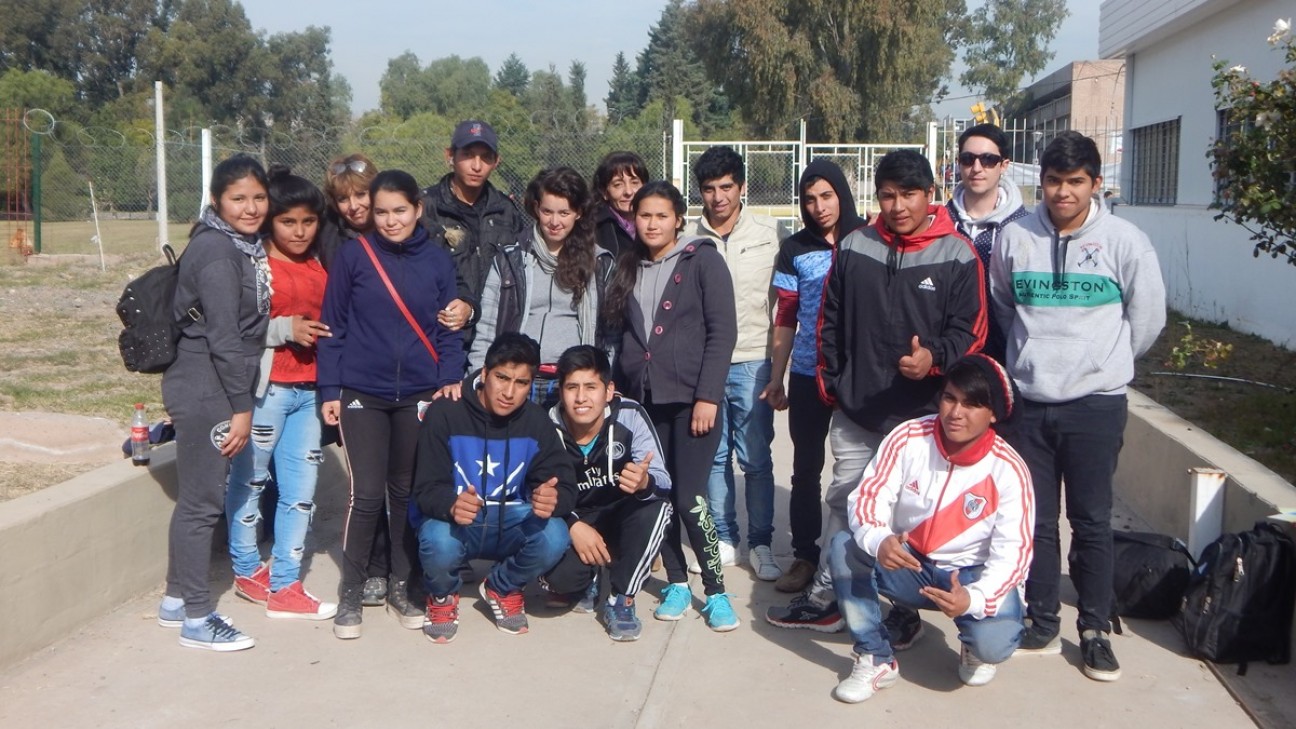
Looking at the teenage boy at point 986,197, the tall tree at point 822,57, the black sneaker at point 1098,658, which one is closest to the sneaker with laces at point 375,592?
the teenage boy at point 986,197

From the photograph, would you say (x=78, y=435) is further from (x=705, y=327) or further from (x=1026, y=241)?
(x=1026, y=241)

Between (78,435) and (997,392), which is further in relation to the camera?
(78,435)

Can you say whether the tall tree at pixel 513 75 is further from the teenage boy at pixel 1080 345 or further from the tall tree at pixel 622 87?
the teenage boy at pixel 1080 345

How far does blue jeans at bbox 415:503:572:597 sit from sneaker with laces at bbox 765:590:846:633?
0.88 m

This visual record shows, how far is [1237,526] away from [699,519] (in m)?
2.14

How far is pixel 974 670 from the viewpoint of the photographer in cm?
404

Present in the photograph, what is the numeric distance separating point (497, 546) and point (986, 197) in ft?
7.67

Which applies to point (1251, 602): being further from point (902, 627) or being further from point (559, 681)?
point (559, 681)

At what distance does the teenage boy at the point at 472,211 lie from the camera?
16.2ft

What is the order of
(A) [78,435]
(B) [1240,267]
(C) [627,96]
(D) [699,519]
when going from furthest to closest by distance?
1. (C) [627,96]
2. (B) [1240,267]
3. (A) [78,435]
4. (D) [699,519]

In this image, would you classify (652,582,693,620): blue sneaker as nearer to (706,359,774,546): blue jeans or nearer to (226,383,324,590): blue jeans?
(706,359,774,546): blue jeans

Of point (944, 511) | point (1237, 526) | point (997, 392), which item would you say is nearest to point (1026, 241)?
point (997, 392)

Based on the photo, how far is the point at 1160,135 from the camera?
14602 millimetres

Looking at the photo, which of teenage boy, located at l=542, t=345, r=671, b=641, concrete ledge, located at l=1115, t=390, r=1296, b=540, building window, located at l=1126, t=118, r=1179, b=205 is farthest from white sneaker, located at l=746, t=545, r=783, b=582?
building window, located at l=1126, t=118, r=1179, b=205
